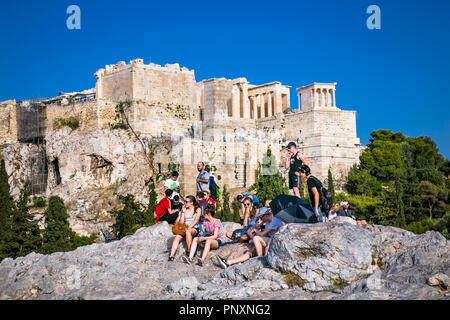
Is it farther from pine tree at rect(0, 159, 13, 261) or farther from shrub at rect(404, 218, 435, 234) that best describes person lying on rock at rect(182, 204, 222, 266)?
shrub at rect(404, 218, 435, 234)

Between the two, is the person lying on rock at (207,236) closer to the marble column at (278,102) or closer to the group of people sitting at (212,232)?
the group of people sitting at (212,232)

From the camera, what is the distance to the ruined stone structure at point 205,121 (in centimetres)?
4184

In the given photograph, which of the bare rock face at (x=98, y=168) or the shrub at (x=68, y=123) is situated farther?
the shrub at (x=68, y=123)

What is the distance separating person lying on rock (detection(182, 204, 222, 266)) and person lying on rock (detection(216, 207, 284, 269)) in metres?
0.74

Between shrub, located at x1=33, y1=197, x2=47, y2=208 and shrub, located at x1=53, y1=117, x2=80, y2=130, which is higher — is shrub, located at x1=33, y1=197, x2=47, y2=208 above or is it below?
below

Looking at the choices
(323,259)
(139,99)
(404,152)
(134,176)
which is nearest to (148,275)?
(323,259)

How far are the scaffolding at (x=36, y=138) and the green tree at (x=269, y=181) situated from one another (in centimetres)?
1705

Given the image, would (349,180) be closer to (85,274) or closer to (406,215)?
(406,215)

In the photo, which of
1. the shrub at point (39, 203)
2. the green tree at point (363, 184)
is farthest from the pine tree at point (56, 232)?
the green tree at point (363, 184)

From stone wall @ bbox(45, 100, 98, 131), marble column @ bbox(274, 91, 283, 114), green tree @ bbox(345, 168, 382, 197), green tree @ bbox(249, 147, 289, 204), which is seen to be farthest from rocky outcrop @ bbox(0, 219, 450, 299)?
marble column @ bbox(274, 91, 283, 114)

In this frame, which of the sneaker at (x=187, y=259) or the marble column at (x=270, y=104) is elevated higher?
the marble column at (x=270, y=104)

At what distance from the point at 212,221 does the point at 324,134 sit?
31.6 meters

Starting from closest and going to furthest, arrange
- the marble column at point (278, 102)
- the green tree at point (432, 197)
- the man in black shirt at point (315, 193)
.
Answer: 1. the man in black shirt at point (315, 193)
2. the green tree at point (432, 197)
3. the marble column at point (278, 102)

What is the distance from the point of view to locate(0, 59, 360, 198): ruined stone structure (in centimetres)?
4184
